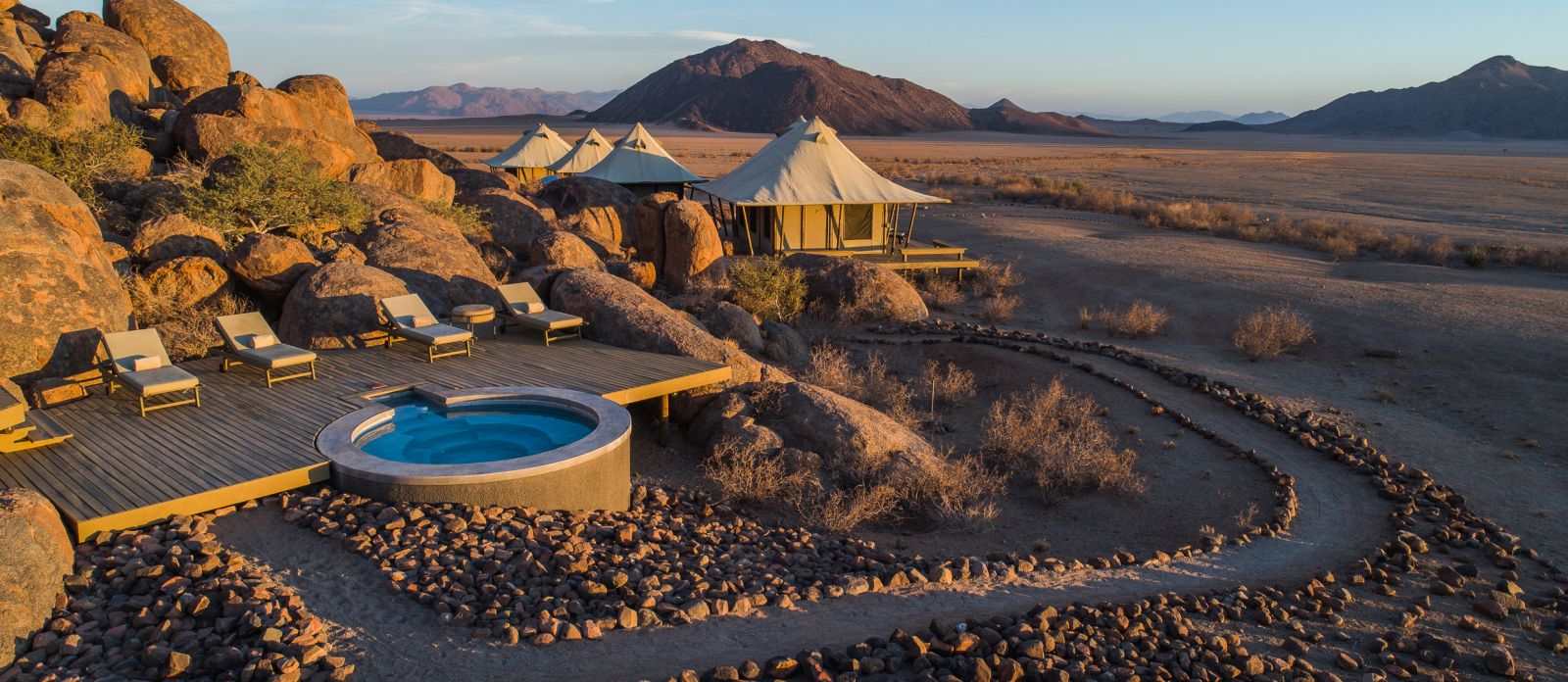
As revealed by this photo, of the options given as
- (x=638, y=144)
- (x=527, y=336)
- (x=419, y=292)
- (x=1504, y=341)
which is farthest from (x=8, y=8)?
(x=1504, y=341)

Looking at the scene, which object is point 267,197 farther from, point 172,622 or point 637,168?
point 637,168

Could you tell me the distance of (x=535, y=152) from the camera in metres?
29.3

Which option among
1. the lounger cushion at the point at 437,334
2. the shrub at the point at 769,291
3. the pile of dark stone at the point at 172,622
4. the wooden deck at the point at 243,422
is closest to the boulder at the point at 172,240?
the wooden deck at the point at 243,422

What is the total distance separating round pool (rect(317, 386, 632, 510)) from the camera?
605cm

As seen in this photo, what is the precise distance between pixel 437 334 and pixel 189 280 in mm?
3042

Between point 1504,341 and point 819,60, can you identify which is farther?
point 819,60

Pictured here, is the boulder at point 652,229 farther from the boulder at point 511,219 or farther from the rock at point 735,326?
the rock at point 735,326

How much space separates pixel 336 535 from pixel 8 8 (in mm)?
24780

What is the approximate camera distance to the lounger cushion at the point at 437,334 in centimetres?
901

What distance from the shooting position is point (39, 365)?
25.2 feet

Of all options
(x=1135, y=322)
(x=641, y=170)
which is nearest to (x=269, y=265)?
(x=1135, y=322)

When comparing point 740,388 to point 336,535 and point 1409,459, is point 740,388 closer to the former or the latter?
point 336,535

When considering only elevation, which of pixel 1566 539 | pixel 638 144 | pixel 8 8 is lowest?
pixel 1566 539

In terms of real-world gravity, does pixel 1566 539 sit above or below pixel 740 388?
below
